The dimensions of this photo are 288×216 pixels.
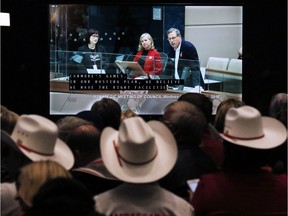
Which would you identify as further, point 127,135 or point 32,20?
point 32,20

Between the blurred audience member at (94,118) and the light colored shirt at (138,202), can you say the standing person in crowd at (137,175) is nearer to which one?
the light colored shirt at (138,202)

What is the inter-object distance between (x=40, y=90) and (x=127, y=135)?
3.95 metres

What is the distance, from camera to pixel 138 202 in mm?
1705

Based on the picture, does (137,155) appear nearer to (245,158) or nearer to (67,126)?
(245,158)

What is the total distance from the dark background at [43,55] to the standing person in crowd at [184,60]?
438mm

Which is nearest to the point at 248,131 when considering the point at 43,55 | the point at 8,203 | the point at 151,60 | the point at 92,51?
the point at 8,203

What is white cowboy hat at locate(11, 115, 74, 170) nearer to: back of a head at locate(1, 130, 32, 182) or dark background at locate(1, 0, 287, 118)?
back of a head at locate(1, 130, 32, 182)

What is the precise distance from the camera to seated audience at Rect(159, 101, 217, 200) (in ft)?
7.22

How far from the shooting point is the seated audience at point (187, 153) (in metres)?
2.20

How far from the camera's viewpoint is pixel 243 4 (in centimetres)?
539

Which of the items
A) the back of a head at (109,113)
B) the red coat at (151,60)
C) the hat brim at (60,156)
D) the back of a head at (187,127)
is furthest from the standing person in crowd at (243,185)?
the red coat at (151,60)

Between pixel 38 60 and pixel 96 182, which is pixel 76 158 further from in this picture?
pixel 38 60

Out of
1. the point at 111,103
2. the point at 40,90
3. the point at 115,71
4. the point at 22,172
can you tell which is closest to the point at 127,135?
the point at 22,172

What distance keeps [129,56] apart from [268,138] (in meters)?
3.42
